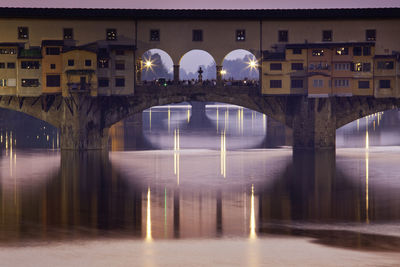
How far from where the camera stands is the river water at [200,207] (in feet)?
106

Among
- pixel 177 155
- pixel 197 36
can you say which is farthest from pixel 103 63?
pixel 177 155

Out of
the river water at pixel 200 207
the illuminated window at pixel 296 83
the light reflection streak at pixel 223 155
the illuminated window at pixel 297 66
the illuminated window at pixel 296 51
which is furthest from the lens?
the illuminated window at pixel 296 83

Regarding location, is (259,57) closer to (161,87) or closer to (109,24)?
(161,87)

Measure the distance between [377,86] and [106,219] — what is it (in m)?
45.0

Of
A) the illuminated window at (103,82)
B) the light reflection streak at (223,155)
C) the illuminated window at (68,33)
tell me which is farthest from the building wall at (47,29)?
the light reflection streak at (223,155)

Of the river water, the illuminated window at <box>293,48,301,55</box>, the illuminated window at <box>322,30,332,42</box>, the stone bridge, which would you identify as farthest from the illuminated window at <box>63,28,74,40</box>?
the illuminated window at <box>322,30,332,42</box>

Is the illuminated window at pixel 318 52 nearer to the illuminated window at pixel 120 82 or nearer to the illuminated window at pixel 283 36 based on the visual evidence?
the illuminated window at pixel 283 36

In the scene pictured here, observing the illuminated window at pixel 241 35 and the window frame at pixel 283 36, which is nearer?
the window frame at pixel 283 36

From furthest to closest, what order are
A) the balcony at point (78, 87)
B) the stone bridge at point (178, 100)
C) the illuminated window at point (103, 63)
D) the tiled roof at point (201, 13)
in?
1. the tiled roof at point (201, 13)
2. the illuminated window at point (103, 63)
3. the stone bridge at point (178, 100)
4. the balcony at point (78, 87)

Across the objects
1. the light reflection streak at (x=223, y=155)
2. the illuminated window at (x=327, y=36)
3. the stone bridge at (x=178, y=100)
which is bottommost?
the light reflection streak at (x=223, y=155)

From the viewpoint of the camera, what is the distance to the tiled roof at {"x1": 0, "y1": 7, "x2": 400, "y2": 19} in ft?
249

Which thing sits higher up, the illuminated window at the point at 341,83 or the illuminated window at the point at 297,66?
the illuminated window at the point at 297,66

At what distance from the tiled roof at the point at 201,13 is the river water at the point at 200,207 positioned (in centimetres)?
1497

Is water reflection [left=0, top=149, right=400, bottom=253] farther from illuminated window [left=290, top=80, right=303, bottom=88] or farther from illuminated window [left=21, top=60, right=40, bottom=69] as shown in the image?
illuminated window [left=21, top=60, right=40, bottom=69]
